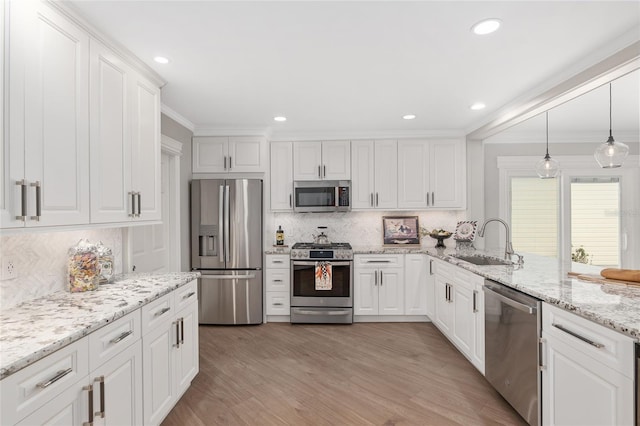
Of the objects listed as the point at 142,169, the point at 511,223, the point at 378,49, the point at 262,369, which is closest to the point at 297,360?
the point at 262,369

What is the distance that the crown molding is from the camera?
3.25m

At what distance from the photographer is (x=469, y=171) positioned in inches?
168

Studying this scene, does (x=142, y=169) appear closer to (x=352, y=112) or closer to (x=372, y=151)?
(x=352, y=112)

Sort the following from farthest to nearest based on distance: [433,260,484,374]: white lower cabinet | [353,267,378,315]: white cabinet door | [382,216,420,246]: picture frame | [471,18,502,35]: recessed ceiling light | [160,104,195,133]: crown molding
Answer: [382,216,420,246]: picture frame, [353,267,378,315]: white cabinet door, [160,104,195,133]: crown molding, [433,260,484,374]: white lower cabinet, [471,18,502,35]: recessed ceiling light

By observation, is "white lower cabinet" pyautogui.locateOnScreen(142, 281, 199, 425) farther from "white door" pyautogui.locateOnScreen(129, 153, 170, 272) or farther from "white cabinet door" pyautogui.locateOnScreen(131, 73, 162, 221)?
"white door" pyautogui.locateOnScreen(129, 153, 170, 272)

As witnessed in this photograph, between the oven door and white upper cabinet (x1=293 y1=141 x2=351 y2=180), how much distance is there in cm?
119

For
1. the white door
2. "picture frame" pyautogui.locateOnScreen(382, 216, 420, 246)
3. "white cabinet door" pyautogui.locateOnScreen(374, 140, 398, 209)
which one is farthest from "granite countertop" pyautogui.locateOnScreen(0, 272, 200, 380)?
"picture frame" pyautogui.locateOnScreen(382, 216, 420, 246)

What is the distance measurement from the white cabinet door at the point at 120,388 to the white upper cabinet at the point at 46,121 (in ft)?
2.48

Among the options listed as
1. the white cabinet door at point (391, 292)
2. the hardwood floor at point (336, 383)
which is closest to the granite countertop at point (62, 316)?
the hardwood floor at point (336, 383)

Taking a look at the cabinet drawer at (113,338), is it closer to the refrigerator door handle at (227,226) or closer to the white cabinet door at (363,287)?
the refrigerator door handle at (227,226)

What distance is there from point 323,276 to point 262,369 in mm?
1351

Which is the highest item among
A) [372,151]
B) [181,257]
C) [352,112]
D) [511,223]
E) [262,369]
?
[352,112]

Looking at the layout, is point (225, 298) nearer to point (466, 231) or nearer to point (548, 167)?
point (466, 231)

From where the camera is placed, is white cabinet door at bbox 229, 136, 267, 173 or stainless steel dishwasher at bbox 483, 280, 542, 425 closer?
stainless steel dishwasher at bbox 483, 280, 542, 425
